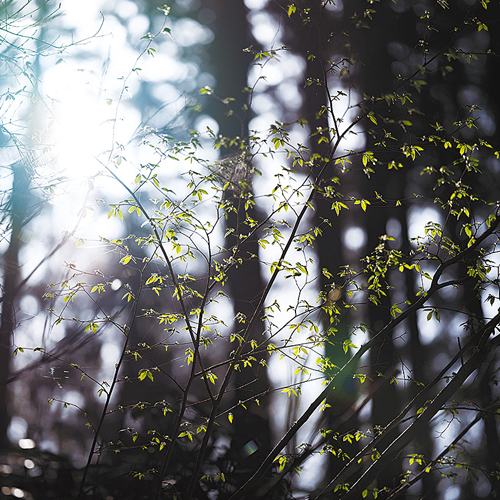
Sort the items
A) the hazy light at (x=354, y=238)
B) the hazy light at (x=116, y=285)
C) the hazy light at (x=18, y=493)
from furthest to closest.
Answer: the hazy light at (x=354, y=238) < the hazy light at (x=116, y=285) < the hazy light at (x=18, y=493)

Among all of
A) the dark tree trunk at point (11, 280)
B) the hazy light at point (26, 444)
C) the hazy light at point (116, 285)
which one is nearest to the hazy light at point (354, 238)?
the hazy light at point (116, 285)

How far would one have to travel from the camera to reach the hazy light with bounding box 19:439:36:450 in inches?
88.0

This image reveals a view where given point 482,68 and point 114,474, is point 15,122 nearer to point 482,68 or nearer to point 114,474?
point 114,474

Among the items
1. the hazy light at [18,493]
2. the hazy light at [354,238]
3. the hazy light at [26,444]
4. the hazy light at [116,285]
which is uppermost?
the hazy light at [354,238]

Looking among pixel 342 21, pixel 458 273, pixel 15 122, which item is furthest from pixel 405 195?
pixel 15 122

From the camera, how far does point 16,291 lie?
89.7 inches

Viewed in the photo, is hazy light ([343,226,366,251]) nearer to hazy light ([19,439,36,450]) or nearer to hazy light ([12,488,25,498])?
hazy light ([19,439,36,450])

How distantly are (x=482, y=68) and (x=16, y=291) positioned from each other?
3.16m

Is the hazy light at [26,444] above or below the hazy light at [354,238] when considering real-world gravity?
below

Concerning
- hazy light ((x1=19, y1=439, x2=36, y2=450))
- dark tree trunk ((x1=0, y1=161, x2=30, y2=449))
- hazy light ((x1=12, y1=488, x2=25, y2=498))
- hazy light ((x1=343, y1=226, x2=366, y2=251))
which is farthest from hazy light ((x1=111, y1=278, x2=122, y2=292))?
hazy light ((x1=343, y1=226, x2=366, y2=251))

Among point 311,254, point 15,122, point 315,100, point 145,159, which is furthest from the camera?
point 315,100

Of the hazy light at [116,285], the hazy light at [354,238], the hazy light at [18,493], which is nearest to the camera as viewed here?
the hazy light at [18,493]

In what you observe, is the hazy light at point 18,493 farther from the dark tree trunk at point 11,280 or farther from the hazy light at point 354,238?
the hazy light at point 354,238

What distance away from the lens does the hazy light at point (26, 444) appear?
2.24m
